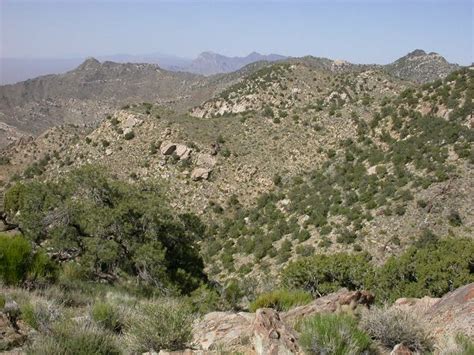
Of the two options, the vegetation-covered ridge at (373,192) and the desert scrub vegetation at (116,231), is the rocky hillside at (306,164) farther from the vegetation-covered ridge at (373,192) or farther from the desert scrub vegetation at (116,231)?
the desert scrub vegetation at (116,231)

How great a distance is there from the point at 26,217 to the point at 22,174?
24953 mm

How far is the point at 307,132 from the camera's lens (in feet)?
124

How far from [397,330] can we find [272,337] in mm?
1954

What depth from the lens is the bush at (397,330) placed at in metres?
6.44

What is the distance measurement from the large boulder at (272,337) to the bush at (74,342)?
1.79 meters

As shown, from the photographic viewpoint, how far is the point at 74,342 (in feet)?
17.3

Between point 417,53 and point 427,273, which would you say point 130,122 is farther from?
point 417,53

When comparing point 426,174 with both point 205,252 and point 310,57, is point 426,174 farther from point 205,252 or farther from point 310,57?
point 310,57

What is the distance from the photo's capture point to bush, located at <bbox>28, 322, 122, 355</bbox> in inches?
201

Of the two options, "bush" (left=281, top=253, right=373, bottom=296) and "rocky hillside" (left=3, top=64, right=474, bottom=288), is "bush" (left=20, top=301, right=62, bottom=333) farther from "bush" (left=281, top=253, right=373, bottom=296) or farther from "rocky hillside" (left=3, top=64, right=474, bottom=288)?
"rocky hillside" (left=3, top=64, right=474, bottom=288)

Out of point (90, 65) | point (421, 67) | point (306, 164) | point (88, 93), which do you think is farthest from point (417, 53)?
point (90, 65)

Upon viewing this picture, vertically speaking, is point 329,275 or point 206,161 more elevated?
point 206,161

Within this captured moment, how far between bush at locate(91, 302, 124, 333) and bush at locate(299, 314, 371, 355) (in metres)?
3.22

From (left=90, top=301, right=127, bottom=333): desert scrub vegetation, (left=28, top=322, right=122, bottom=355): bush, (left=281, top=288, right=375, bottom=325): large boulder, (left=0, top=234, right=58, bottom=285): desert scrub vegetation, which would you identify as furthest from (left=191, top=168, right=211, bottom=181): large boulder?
(left=28, top=322, right=122, bottom=355): bush
